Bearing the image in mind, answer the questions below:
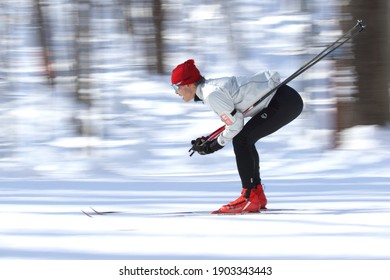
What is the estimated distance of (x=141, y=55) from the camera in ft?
43.1

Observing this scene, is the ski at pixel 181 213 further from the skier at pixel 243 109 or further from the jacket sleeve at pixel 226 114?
the jacket sleeve at pixel 226 114

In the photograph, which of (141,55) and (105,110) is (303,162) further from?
(141,55)

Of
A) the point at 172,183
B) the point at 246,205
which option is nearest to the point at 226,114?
the point at 246,205

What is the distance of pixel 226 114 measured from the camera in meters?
5.18

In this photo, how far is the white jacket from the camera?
5.17 metres

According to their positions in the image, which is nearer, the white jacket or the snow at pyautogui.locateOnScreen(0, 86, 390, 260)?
the snow at pyautogui.locateOnScreen(0, 86, 390, 260)

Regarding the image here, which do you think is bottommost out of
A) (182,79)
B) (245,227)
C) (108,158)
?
(108,158)

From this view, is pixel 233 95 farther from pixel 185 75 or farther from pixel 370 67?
pixel 370 67

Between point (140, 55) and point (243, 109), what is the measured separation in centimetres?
801

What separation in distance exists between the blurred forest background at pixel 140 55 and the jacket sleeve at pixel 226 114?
4.28 m

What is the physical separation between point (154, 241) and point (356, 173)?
404 cm

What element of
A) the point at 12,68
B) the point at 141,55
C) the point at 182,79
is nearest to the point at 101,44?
the point at 141,55

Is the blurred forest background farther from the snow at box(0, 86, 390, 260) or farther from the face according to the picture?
the face

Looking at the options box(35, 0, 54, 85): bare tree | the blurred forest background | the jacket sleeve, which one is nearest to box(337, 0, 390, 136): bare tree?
the blurred forest background
